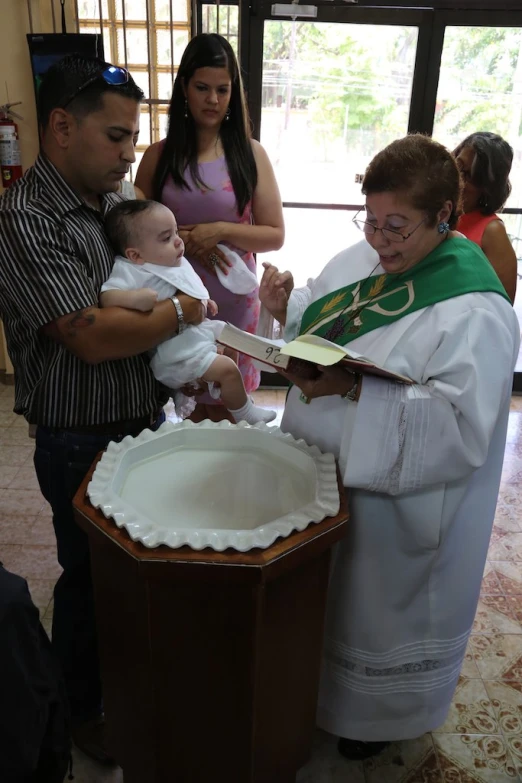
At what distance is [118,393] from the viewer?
149 centimetres

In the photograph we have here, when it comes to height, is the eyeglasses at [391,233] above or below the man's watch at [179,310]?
above

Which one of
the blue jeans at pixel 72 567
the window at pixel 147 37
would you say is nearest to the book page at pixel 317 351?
the blue jeans at pixel 72 567

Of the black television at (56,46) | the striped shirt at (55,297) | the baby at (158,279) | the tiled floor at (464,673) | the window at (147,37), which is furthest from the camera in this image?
the window at (147,37)

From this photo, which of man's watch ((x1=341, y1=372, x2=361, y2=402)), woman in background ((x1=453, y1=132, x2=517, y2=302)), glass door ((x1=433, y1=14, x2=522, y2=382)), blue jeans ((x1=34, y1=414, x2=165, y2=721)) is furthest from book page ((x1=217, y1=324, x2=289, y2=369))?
glass door ((x1=433, y1=14, x2=522, y2=382))

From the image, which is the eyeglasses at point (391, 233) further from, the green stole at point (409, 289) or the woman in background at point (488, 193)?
the woman in background at point (488, 193)

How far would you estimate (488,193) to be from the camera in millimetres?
2453

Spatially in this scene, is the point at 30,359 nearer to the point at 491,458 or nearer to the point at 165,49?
the point at 491,458

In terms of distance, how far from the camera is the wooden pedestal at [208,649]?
1141 mm

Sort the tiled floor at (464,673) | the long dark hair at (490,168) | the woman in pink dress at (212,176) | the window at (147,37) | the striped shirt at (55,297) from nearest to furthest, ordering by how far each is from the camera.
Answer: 1. the striped shirt at (55,297)
2. the tiled floor at (464,673)
3. the woman in pink dress at (212,176)
4. the long dark hair at (490,168)
5. the window at (147,37)

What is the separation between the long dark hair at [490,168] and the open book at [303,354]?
4.70 ft

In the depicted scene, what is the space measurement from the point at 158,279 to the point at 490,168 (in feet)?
4.75

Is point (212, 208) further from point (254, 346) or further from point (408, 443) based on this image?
point (408, 443)

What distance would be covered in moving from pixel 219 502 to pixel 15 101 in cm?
302

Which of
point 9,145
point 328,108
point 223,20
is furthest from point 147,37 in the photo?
point 328,108
